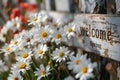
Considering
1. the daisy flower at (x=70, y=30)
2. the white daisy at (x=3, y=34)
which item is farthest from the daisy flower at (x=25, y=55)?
the white daisy at (x=3, y=34)

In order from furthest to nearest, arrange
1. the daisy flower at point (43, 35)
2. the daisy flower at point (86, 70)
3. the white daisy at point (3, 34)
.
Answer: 1. the white daisy at point (3, 34)
2. the daisy flower at point (43, 35)
3. the daisy flower at point (86, 70)

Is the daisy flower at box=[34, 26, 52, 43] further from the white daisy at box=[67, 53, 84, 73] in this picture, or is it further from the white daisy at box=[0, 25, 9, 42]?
the white daisy at box=[0, 25, 9, 42]

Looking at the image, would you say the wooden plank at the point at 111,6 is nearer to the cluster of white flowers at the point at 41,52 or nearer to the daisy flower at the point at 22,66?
the cluster of white flowers at the point at 41,52

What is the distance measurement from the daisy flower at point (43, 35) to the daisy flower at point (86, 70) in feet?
1.96

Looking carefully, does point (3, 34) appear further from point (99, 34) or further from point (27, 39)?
point (99, 34)

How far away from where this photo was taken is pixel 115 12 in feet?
7.57

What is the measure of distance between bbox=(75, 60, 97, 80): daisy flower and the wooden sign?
31 centimetres

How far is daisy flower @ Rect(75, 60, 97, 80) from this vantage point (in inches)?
72.7

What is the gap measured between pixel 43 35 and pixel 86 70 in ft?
2.27

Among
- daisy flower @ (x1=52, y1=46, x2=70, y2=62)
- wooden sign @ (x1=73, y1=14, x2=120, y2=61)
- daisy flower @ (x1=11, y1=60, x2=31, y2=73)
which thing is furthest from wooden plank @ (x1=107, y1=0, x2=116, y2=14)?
daisy flower @ (x1=11, y1=60, x2=31, y2=73)

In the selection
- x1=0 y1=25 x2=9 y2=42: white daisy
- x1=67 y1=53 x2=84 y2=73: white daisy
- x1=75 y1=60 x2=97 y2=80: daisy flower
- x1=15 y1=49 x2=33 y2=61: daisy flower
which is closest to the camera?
x1=75 y1=60 x2=97 y2=80: daisy flower

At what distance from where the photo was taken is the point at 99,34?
2.33 m

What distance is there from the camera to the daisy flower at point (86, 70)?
1847mm

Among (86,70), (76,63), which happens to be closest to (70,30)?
(76,63)
